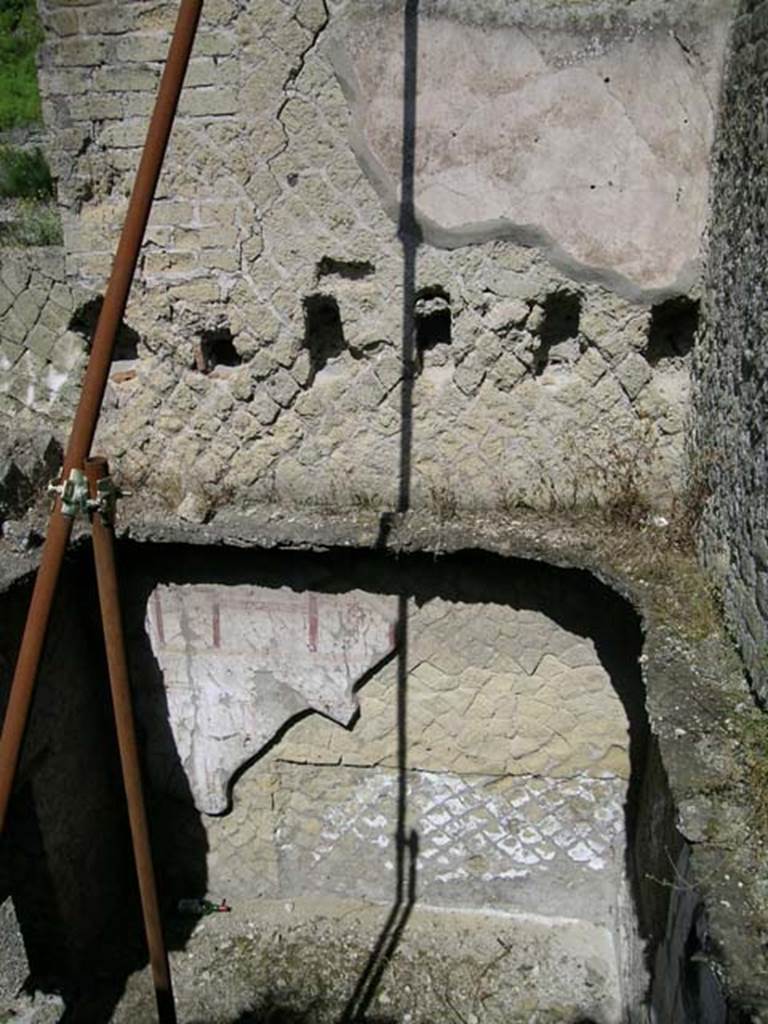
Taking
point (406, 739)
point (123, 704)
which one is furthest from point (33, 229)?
point (123, 704)

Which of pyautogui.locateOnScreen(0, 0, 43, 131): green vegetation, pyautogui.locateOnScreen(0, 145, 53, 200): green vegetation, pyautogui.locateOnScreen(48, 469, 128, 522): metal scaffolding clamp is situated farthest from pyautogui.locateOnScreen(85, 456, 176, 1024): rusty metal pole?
pyautogui.locateOnScreen(0, 0, 43, 131): green vegetation

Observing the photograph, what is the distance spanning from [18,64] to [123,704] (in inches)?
365

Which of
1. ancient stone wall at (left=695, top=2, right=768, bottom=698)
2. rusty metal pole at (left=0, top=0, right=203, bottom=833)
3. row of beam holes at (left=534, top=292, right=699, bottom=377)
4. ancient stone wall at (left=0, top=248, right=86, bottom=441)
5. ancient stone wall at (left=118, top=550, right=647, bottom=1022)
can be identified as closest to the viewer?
rusty metal pole at (left=0, top=0, right=203, bottom=833)

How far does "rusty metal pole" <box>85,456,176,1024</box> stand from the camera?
2172 millimetres

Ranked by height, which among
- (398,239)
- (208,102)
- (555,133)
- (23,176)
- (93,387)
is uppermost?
(23,176)

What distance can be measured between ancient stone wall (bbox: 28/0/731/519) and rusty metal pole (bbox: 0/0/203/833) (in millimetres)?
1410

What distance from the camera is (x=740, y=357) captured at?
2898 mm

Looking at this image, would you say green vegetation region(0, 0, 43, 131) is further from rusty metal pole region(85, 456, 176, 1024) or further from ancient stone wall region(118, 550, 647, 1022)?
rusty metal pole region(85, 456, 176, 1024)

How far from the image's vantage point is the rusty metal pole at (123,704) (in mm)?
2172

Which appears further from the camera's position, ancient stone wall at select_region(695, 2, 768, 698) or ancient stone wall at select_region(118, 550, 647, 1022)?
ancient stone wall at select_region(118, 550, 647, 1022)

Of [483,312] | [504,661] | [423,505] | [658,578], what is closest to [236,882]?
[504,661]

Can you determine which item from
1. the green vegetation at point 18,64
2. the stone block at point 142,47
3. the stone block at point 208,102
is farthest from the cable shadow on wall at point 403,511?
the green vegetation at point 18,64

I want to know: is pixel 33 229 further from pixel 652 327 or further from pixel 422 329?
pixel 652 327

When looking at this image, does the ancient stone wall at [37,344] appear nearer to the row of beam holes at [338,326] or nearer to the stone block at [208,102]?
the stone block at [208,102]
